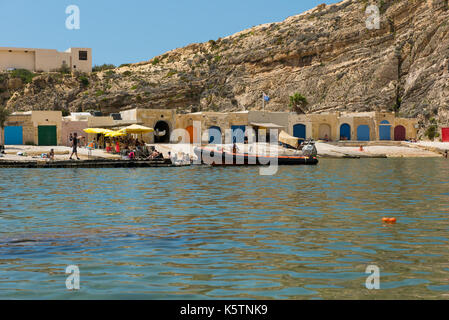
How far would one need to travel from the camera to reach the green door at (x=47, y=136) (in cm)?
5053

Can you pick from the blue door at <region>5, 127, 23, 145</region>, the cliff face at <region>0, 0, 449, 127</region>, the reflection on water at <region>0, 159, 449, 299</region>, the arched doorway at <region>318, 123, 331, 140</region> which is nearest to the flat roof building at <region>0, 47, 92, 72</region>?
the cliff face at <region>0, 0, 449, 127</region>

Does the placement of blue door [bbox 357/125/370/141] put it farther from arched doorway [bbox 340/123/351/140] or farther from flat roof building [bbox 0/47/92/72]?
flat roof building [bbox 0/47/92/72]

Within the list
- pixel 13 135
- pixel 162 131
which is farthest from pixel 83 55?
pixel 13 135

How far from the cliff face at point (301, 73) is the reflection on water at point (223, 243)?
191 feet

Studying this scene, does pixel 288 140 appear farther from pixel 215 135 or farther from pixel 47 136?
pixel 47 136

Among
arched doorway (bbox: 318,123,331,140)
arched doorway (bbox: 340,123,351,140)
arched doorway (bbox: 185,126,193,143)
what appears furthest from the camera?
arched doorway (bbox: 340,123,351,140)

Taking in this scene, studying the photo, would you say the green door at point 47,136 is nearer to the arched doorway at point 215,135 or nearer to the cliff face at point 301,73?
the arched doorway at point 215,135

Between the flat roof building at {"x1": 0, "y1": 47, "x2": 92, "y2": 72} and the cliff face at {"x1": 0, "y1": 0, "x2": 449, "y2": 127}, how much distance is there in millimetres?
2313

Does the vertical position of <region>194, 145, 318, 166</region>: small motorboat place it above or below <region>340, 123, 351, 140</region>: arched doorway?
below

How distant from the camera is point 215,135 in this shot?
56688mm

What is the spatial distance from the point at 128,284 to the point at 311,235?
201 inches

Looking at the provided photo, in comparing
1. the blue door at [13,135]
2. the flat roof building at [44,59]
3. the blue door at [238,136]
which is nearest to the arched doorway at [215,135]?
the blue door at [238,136]

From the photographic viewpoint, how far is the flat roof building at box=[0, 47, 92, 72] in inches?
3526

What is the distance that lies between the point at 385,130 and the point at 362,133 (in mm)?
2952
